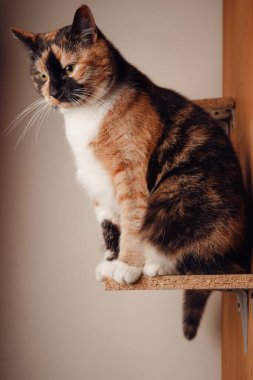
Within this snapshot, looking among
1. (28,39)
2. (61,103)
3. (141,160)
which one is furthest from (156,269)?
(28,39)

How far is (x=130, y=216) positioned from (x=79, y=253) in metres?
0.68

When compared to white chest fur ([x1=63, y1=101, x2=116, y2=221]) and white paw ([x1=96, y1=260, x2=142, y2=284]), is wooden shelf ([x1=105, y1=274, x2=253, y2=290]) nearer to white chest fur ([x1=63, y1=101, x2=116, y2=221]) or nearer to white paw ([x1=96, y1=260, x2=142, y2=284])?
white paw ([x1=96, y1=260, x2=142, y2=284])

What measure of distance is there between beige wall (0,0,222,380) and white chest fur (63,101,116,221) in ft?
1.68

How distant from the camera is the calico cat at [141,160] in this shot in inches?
43.3

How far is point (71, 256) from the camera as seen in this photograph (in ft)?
5.72

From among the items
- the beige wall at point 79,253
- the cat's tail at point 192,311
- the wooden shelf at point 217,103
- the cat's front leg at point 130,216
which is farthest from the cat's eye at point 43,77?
the cat's tail at point 192,311

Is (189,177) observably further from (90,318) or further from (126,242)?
(90,318)

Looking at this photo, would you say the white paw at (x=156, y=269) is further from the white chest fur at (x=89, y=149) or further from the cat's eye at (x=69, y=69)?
the cat's eye at (x=69, y=69)

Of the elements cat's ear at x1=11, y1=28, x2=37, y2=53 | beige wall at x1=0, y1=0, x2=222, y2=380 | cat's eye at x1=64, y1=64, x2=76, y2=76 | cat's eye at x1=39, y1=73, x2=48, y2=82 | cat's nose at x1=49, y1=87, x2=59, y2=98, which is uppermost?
cat's ear at x1=11, y1=28, x2=37, y2=53

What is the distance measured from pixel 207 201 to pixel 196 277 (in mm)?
203

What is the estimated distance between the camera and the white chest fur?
1.19 m

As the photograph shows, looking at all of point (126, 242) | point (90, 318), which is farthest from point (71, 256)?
point (126, 242)

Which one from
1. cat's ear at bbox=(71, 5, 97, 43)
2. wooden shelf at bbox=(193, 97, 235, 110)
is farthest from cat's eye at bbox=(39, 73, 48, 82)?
wooden shelf at bbox=(193, 97, 235, 110)

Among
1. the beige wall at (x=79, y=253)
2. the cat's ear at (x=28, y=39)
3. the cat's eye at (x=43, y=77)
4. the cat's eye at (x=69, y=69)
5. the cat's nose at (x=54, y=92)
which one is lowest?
the beige wall at (x=79, y=253)
